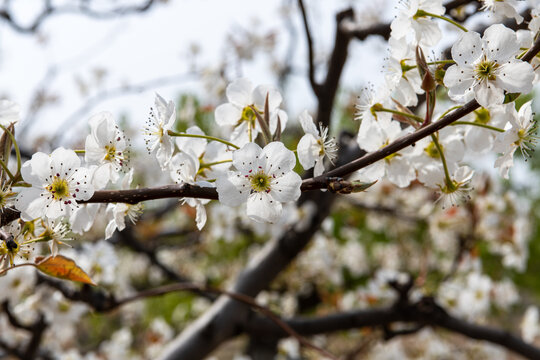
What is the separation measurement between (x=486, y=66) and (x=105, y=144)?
386 mm

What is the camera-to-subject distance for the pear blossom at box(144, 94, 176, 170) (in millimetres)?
492

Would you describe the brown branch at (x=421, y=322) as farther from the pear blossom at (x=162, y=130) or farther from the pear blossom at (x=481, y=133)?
the pear blossom at (x=162, y=130)

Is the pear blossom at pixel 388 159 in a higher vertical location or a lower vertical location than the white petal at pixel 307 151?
lower

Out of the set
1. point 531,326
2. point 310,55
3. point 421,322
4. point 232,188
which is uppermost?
point 232,188

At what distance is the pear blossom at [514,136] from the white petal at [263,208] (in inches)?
10.2

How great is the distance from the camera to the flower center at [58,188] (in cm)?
44

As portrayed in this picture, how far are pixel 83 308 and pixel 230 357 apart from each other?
3292 mm

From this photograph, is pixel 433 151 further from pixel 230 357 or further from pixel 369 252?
pixel 369 252

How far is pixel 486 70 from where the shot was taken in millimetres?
456

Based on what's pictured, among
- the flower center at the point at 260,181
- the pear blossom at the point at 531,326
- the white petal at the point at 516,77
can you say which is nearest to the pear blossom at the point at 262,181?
the flower center at the point at 260,181

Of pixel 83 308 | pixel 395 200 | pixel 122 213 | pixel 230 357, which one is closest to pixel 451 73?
pixel 122 213

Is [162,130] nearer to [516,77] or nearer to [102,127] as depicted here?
[102,127]

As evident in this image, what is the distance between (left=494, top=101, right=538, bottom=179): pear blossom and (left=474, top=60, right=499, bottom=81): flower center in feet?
0.19

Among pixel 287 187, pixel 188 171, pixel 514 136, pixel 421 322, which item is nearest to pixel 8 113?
pixel 188 171
